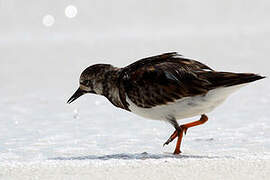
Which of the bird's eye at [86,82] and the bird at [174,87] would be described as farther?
the bird's eye at [86,82]

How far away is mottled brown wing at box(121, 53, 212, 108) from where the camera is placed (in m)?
7.58

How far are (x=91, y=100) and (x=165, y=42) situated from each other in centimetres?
676

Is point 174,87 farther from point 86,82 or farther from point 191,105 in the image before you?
point 86,82

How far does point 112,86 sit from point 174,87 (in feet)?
3.30

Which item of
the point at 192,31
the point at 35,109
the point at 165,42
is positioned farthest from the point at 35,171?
the point at 192,31

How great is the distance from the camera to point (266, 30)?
2023 centimetres

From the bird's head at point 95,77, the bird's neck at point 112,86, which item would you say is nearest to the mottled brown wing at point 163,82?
the bird's neck at point 112,86

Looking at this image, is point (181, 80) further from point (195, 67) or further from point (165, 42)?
point (165, 42)

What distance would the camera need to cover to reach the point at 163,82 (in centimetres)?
770

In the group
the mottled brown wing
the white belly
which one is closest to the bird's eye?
the mottled brown wing

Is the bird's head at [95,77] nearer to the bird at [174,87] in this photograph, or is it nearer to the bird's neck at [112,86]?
the bird's neck at [112,86]

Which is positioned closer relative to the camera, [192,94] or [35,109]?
[192,94]

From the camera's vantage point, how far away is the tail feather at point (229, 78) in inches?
291

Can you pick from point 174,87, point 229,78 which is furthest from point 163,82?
point 229,78
